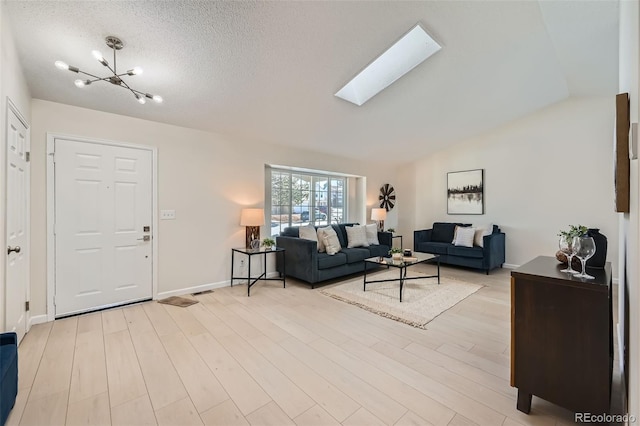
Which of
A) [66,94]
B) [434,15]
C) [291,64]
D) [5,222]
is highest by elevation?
[434,15]

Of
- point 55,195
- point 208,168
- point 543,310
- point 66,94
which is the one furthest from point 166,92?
point 543,310

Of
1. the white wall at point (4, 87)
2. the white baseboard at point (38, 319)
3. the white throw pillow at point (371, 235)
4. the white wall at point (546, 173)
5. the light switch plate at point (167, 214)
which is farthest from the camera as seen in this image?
the white throw pillow at point (371, 235)

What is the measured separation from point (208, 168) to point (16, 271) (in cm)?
217

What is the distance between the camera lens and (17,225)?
8.09ft

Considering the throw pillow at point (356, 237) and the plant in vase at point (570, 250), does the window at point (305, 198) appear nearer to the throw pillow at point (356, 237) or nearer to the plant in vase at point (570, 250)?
the throw pillow at point (356, 237)

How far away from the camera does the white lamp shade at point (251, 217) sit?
407cm

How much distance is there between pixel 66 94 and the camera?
2.86 meters

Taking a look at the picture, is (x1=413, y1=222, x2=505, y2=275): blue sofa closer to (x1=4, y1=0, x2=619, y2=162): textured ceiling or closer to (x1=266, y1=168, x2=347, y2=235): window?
(x1=266, y1=168, x2=347, y2=235): window

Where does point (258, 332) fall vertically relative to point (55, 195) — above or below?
below

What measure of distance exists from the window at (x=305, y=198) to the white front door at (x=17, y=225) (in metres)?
2.91

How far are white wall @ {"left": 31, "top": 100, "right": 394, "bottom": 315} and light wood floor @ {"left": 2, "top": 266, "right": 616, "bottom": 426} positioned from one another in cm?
71

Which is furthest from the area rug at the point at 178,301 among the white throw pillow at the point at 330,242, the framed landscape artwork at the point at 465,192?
the framed landscape artwork at the point at 465,192

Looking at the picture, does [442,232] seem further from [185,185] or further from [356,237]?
[185,185]

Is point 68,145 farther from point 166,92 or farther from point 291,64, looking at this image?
point 291,64
